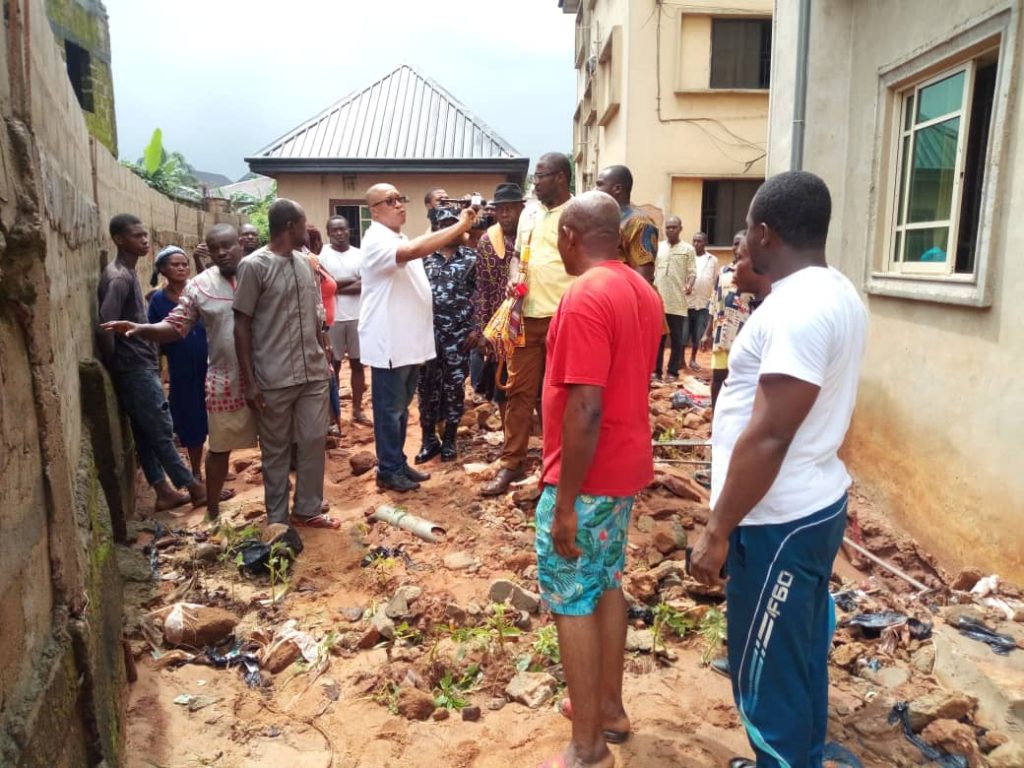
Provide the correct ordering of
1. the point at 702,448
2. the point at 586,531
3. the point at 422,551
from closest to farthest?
the point at 586,531
the point at 422,551
the point at 702,448

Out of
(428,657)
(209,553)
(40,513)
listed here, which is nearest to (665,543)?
(428,657)

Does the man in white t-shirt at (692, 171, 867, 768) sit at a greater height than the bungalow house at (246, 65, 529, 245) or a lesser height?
A: lesser

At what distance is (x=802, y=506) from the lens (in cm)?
196

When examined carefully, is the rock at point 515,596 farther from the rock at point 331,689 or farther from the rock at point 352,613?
the rock at point 331,689

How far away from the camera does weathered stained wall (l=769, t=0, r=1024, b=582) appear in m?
3.70

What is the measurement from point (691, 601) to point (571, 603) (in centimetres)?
154

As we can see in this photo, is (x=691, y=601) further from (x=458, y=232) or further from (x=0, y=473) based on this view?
(x=0, y=473)

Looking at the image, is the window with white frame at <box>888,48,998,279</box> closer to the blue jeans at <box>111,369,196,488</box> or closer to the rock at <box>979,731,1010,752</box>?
the rock at <box>979,731,1010,752</box>

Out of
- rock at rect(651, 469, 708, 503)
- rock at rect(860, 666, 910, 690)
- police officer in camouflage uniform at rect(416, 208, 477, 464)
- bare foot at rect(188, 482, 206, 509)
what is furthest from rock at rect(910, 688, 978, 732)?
bare foot at rect(188, 482, 206, 509)

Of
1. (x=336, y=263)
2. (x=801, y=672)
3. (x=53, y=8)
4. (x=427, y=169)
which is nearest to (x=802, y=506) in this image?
(x=801, y=672)

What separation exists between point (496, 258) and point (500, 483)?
168 centimetres

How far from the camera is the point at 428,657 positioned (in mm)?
3139

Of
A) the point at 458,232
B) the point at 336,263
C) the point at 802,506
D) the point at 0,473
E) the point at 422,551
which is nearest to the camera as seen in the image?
the point at 0,473

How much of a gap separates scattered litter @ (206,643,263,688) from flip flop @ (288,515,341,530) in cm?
131
